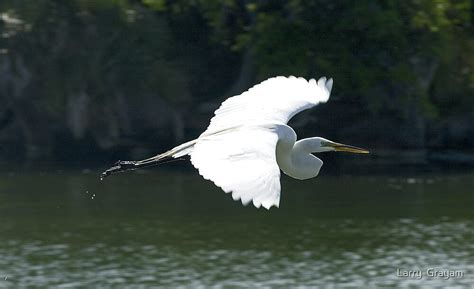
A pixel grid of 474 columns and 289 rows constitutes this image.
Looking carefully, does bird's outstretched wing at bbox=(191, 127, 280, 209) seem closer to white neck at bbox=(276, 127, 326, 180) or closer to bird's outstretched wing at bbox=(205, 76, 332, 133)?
white neck at bbox=(276, 127, 326, 180)

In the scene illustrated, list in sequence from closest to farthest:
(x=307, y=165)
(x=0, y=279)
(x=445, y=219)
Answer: (x=307, y=165), (x=0, y=279), (x=445, y=219)

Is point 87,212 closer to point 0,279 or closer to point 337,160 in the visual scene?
point 0,279

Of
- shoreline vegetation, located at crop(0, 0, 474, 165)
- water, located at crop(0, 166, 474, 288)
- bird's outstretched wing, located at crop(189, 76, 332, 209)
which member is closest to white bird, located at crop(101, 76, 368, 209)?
bird's outstretched wing, located at crop(189, 76, 332, 209)

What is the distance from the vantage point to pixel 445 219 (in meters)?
16.2

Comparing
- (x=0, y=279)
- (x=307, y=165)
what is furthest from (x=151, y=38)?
(x=307, y=165)

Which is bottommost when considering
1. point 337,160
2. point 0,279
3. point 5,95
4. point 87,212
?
point 0,279

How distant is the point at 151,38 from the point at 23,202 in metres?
6.07

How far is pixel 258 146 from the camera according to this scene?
6.27 m

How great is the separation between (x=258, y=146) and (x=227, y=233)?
935cm

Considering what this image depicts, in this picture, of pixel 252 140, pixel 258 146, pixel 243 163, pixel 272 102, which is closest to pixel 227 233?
pixel 272 102

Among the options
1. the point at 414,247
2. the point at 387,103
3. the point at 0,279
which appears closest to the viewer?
the point at 0,279

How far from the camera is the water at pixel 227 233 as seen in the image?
12.9 m

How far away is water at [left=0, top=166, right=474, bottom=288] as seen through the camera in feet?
42.2

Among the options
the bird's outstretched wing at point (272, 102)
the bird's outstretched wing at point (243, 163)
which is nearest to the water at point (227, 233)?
the bird's outstretched wing at point (272, 102)
